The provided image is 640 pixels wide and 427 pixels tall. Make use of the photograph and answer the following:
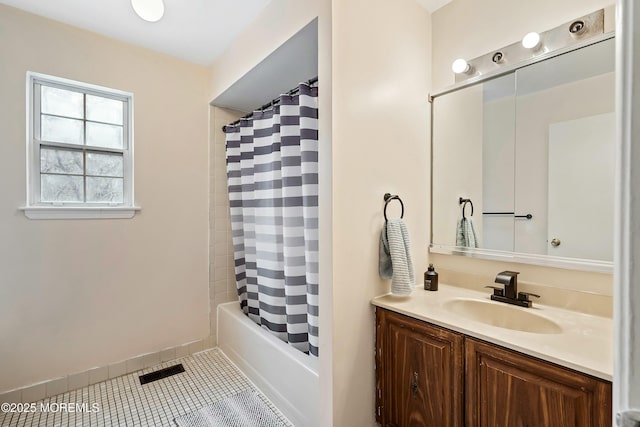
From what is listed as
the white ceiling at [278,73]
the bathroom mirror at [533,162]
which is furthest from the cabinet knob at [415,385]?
the white ceiling at [278,73]

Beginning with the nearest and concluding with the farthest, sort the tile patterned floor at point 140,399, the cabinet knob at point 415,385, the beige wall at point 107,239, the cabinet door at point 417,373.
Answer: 1. the cabinet door at point 417,373
2. the cabinet knob at point 415,385
3. the tile patterned floor at point 140,399
4. the beige wall at point 107,239

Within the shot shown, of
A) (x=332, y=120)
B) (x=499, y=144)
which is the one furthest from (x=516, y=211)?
(x=332, y=120)

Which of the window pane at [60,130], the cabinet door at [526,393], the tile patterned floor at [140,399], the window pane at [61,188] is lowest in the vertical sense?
the tile patterned floor at [140,399]

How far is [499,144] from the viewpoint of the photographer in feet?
5.27

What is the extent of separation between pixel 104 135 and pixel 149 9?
0.96 meters

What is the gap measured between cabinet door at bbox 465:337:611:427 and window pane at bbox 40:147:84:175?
2.59 metres

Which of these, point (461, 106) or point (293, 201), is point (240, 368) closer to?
point (293, 201)

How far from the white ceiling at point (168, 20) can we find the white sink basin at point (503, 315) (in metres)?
2.05

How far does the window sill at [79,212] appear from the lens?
190 centimetres

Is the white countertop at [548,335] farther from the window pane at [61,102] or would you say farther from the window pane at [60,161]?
the window pane at [61,102]

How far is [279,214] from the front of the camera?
80.4 inches

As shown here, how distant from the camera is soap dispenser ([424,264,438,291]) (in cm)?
170

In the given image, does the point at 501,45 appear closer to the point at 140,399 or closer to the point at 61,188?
the point at 61,188

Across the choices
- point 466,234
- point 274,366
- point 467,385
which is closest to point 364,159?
point 466,234
